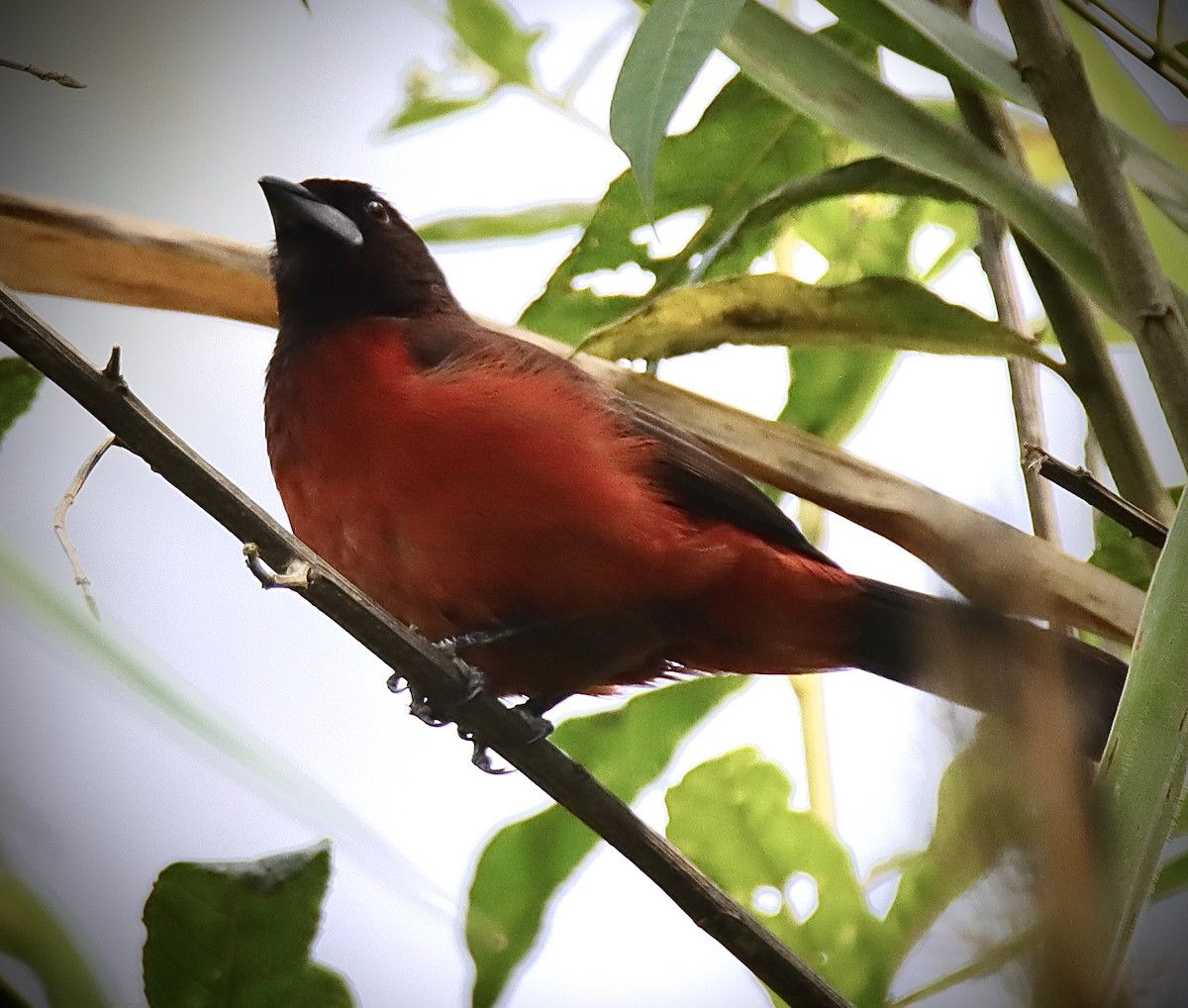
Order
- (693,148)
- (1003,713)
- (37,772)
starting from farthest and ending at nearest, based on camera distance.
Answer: (693,148) → (37,772) → (1003,713)

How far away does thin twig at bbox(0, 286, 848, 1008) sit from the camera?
2.03 feet

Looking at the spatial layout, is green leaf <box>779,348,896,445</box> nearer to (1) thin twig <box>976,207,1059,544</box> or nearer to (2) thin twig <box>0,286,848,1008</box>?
(1) thin twig <box>976,207,1059,544</box>

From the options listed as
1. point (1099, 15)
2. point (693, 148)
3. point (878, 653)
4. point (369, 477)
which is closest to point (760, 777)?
point (878, 653)

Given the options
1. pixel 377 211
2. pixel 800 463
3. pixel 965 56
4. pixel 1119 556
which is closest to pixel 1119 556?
pixel 1119 556

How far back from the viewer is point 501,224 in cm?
102

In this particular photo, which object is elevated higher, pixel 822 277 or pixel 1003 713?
pixel 822 277

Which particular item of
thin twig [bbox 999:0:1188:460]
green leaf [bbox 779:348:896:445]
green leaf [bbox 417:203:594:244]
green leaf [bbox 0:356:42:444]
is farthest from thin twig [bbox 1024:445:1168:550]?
green leaf [bbox 0:356:42:444]

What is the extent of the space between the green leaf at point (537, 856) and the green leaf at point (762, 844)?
2.1 inches

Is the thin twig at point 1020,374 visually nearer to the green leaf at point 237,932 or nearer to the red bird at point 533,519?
the red bird at point 533,519

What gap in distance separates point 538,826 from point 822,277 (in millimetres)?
509

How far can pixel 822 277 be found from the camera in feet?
3.52

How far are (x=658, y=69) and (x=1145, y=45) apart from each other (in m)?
0.43

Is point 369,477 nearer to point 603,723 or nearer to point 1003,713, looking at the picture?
point 603,723

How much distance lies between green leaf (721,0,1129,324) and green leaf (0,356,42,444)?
0.55 metres
